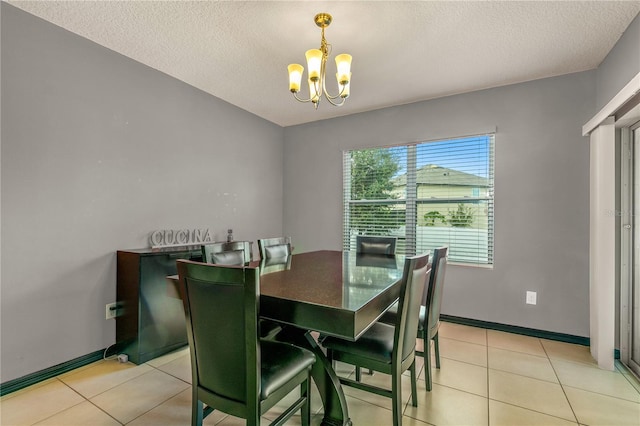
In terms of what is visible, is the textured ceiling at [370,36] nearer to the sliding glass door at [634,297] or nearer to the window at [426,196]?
the window at [426,196]

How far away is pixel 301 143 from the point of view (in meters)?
4.51

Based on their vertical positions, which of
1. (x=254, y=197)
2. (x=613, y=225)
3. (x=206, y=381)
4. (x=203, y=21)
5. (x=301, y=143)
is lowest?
(x=206, y=381)

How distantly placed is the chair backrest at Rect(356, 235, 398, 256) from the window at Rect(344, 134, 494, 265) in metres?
0.84

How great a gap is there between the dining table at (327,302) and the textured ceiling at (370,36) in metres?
1.76

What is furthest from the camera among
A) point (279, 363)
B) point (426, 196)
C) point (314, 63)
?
point (426, 196)

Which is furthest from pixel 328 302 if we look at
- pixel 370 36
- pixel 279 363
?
pixel 370 36

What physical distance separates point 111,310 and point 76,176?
115 cm

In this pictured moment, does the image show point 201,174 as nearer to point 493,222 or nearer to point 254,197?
point 254,197

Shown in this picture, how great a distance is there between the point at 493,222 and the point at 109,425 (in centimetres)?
360

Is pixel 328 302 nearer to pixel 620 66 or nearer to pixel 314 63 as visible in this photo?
pixel 314 63

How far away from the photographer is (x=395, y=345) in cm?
150

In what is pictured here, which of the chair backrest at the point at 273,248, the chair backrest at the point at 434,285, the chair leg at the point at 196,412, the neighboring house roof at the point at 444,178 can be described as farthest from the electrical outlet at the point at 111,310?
the neighboring house roof at the point at 444,178

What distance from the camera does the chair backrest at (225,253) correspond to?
6.72 ft

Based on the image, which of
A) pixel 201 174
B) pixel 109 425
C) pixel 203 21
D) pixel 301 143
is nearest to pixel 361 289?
pixel 109 425
